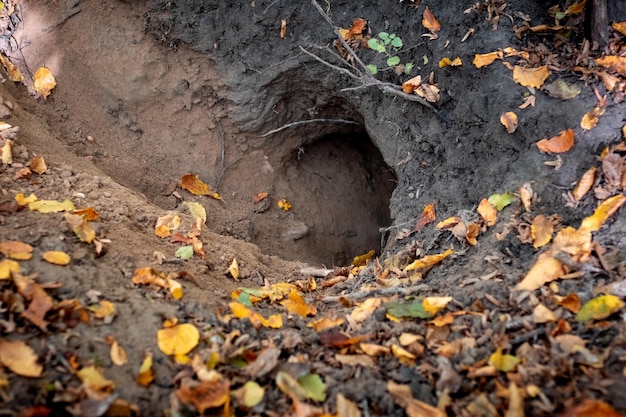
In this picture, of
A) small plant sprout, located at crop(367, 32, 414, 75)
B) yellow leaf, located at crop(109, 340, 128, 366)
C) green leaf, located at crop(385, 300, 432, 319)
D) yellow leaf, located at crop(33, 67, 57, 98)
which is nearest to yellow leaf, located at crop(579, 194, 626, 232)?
green leaf, located at crop(385, 300, 432, 319)

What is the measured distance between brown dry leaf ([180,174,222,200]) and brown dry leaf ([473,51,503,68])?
2.43m

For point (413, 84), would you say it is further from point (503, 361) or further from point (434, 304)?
point (503, 361)

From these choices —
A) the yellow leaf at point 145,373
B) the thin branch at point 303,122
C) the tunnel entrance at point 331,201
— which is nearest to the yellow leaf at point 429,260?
the yellow leaf at point 145,373

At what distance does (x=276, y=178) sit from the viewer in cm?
518

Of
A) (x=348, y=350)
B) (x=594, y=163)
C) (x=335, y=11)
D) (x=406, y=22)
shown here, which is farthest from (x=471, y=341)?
(x=335, y=11)

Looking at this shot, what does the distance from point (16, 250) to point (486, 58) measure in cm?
301

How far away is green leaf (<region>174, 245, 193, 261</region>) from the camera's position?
3.08 metres

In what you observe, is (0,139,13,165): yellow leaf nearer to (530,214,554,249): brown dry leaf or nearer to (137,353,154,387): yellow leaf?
(137,353,154,387): yellow leaf

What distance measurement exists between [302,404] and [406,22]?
120 inches

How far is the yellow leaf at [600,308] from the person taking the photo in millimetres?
2250

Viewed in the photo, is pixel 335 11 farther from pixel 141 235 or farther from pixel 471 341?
pixel 471 341

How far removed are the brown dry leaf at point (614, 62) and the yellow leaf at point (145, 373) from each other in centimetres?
310

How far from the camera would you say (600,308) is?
7.45ft

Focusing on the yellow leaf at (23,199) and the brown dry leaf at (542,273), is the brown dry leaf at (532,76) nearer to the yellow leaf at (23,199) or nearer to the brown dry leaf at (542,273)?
the brown dry leaf at (542,273)
